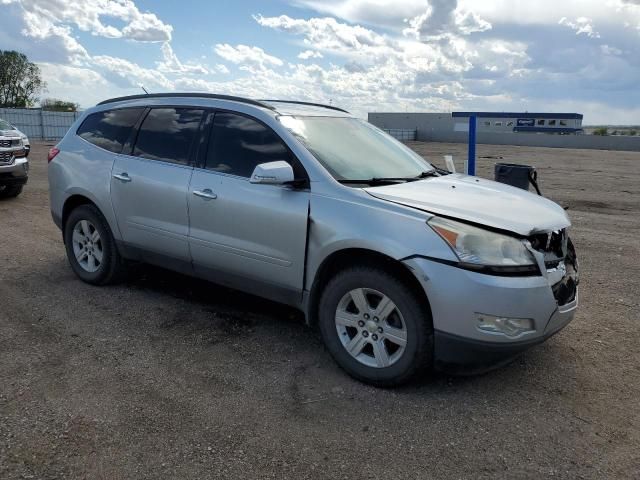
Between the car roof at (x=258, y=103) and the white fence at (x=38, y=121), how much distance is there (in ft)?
102

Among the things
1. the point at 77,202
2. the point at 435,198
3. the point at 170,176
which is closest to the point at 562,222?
the point at 435,198

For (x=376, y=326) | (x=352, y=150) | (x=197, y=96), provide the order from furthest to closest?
(x=197, y=96) < (x=352, y=150) < (x=376, y=326)

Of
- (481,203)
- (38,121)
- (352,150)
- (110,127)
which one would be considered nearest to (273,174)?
(352,150)

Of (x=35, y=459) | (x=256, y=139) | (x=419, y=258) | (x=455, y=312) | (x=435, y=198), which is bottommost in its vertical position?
(x=35, y=459)

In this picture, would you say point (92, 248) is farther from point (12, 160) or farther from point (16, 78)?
point (16, 78)

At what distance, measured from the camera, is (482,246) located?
3.29m

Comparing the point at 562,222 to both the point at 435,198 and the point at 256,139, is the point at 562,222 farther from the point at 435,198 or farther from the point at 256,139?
the point at 256,139

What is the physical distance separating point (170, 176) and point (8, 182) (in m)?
7.57

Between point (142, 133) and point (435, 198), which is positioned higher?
point (142, 133)

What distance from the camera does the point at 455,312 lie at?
10.7 feet

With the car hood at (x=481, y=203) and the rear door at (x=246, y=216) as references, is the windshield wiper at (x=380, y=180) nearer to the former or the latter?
the car hood at (x=481, y=203)

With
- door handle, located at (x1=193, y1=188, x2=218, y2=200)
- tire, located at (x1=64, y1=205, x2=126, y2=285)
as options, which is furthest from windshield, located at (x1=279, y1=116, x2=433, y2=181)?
tire, located at (x1=64, y1=205, x2=126, y2=285)

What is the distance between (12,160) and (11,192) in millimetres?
940

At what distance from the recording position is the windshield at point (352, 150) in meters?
4.10
